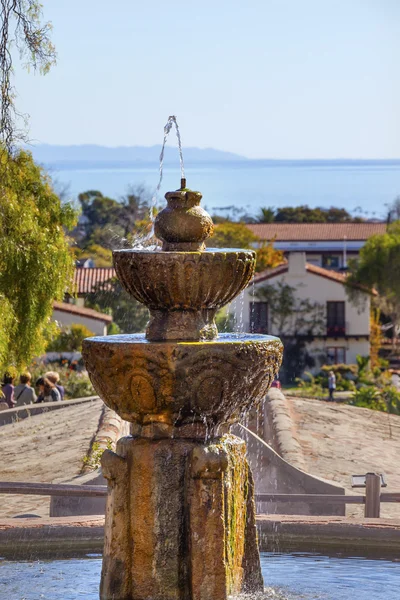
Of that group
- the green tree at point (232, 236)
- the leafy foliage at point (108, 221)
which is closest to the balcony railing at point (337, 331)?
the green tree at point (232, 236)

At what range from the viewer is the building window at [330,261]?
8650cm

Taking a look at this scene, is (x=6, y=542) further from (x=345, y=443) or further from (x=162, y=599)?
(x=345, y=443)

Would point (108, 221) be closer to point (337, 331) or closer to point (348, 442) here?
point (337, 331)

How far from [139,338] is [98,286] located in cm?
4539

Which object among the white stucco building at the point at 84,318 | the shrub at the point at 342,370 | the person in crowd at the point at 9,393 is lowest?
the person in crowd at the point at 9,393

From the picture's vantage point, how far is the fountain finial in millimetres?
7574

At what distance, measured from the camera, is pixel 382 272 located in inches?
2367

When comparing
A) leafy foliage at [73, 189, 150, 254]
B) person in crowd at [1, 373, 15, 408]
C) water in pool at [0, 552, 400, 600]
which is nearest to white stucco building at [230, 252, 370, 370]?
leafy foliage at [73, 189, 150, 254]

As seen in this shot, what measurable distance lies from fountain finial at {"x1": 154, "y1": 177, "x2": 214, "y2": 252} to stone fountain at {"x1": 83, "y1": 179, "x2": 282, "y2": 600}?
11 mm

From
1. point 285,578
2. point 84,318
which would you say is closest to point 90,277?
point 84,318

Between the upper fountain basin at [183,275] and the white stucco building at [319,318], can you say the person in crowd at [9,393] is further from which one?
the white stucco building at [319,318]

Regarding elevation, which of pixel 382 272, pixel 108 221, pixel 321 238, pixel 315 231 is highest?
pixel 108 221

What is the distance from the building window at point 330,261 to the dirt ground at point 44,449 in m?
66.0

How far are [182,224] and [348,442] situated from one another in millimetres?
11535
